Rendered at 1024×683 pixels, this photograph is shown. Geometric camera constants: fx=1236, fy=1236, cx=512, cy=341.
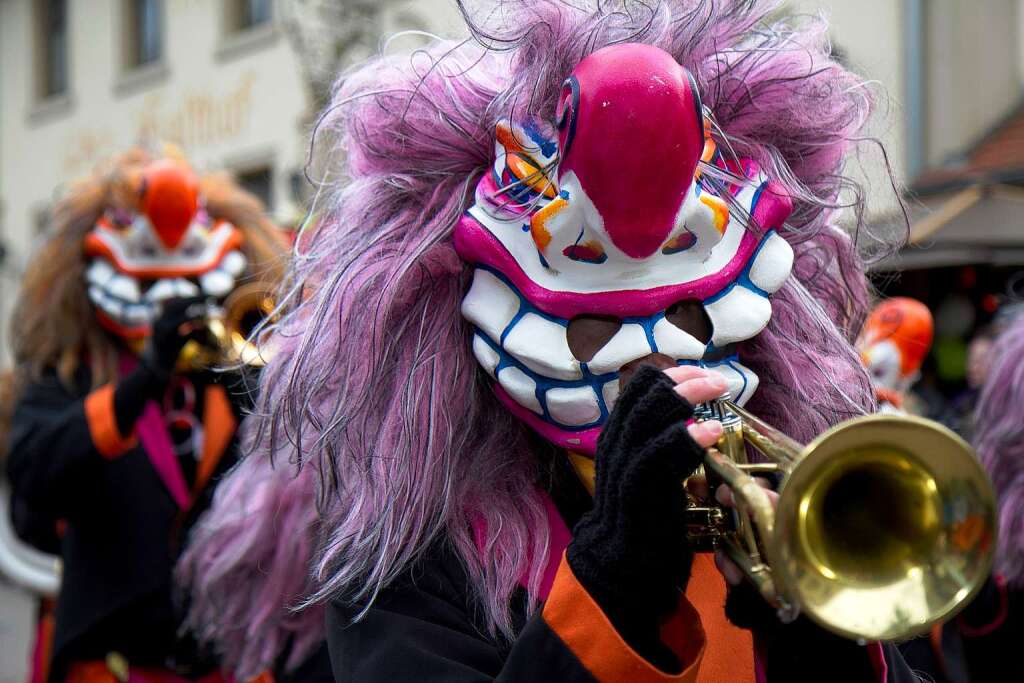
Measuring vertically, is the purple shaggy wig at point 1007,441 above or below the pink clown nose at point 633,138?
below

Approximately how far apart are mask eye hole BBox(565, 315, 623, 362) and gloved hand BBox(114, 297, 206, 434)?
185 cm

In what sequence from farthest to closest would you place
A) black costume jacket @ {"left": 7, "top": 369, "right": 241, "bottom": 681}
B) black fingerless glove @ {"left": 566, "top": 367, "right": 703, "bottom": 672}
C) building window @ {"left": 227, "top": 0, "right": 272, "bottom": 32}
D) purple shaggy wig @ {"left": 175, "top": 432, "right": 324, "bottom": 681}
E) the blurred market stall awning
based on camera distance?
building window @ {"left": 227, "top": 0, "right": 272, "bottom": 32} → the blurred market stall awning → black costume jacket @ {"left": 7, "top": 369, "right": 241, "bottom": 681} → purple shaggy wig @ {"left": 175, "top": 432, "right": 324, "bottom": 681} → black fingerless glove @ {"left": 566, "top": 367, "right": 703, "bottom": 672}

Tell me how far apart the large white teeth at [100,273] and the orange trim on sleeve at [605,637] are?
98.5 inches

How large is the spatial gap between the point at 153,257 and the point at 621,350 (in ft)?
7.73

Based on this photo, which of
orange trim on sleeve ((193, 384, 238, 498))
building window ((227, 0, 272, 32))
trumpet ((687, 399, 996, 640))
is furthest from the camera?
building window ((227, 0, 272, 32))

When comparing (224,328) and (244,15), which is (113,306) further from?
(244,15)

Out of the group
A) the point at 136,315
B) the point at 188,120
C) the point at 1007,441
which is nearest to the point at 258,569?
the point at 136,315

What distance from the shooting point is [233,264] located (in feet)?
12.0

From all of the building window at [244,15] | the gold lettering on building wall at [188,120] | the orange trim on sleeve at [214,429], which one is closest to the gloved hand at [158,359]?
the orange trim on sleeve at [214,429]

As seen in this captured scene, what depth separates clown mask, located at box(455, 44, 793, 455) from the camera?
5.00 feet

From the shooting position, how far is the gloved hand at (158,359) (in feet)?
10.5

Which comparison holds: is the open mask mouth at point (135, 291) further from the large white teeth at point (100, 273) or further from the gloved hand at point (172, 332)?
the gloved hand at point (172, 332)

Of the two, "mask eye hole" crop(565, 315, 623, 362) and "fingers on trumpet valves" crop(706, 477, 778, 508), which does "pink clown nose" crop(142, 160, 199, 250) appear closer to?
"mask eye hole" crop(565, 315, 623, 362)

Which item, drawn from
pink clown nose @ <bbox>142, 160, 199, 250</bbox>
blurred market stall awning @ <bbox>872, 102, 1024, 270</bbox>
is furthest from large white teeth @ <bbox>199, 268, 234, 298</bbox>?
blurred market stall awning @ <bbox>872, 102, 1024, 270</bbox>
